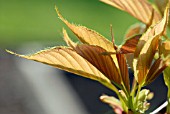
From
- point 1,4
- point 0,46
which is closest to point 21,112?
point 0,46

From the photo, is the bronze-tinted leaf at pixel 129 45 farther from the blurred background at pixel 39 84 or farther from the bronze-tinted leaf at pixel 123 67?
the blurred background at pixel 39 84

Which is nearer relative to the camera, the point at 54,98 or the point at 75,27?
the point at 75,27

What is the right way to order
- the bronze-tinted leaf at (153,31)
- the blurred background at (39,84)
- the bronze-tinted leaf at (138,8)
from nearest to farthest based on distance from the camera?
the bronze-tinted leaf at (153,31)
the bronze-tinted leaf at (138,8)
the blurred background at (39,84)

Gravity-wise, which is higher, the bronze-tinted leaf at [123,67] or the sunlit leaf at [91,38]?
the sunlit leaf at [91,38]

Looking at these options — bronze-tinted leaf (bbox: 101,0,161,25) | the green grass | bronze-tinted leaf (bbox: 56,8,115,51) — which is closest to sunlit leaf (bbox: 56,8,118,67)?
bronze-tinted leaf (bbox: 56,8,115,51)

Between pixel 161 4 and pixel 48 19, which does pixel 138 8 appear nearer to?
pixel 161 4

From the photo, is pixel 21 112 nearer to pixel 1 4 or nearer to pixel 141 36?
pixel 1 4

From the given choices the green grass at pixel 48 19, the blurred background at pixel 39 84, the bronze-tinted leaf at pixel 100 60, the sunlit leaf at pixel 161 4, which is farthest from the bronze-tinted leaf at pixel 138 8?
the green grass at pixel 48 19
